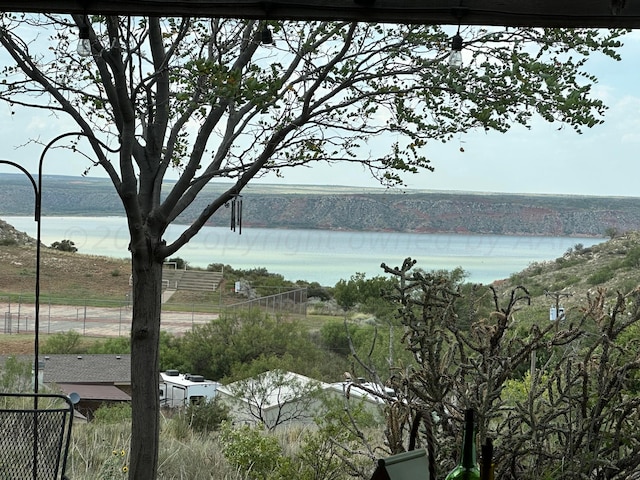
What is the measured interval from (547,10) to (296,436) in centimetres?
335

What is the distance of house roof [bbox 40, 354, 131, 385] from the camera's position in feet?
30.1

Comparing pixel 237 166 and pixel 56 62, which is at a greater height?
pixel 56 62

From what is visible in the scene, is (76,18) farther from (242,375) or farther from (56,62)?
(242,375)

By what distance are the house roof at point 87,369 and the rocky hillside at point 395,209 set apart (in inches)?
82.1

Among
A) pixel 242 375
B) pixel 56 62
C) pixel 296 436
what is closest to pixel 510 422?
pixel 56 62

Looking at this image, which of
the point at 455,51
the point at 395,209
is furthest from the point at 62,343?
the point at 455,51

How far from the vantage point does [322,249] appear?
12109 mm

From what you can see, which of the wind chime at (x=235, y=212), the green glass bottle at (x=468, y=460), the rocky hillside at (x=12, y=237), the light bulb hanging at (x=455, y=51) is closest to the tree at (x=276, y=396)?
the rocky hillside at (x=12, y=237)

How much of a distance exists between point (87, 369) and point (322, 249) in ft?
13.4

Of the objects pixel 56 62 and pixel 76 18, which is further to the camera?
pixel 56 62

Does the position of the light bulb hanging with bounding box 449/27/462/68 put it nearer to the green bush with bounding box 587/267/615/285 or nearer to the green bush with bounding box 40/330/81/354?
the green bush with bounding box 587/267/615/285

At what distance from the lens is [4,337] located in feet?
34.2

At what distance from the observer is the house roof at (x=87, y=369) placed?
30.1 feet

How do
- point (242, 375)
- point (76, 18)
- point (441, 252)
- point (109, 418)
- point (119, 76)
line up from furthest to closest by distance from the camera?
point (441, 252)
point (242, 375)
point (109, 418)
point (76, 18)
point (119, 76)
